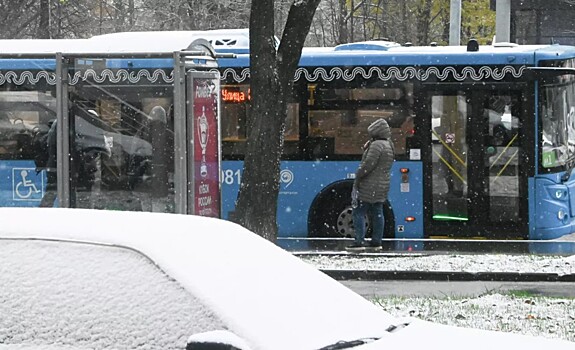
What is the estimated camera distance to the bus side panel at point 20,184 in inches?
655

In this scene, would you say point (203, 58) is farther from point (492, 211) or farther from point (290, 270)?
point (290, 270)

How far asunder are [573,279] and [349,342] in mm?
9767

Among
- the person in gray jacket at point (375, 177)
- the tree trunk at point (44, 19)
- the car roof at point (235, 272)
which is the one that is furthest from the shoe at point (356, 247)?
the tree trunk at point (44, 19)

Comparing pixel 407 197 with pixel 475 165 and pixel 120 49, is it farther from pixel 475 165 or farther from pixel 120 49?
pixel 120 49

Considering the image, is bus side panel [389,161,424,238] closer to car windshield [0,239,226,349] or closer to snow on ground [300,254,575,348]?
snow on ground [300,254,575,348]

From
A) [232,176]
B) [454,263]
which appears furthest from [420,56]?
[454,263]

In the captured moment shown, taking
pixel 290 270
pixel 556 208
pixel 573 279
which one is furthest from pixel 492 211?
pixel 290 270

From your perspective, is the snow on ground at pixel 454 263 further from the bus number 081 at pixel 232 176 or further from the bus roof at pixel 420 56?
the bus roof at pixel 420 56

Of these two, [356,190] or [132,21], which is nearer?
[356,190]

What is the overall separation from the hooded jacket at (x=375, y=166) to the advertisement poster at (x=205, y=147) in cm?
365

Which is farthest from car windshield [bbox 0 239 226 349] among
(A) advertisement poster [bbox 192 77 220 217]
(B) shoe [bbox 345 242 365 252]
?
(B) shoe [bbox 345 242 365 252]

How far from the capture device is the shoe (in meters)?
16.6

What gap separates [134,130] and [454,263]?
4179 mm

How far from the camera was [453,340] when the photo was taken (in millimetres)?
5055
